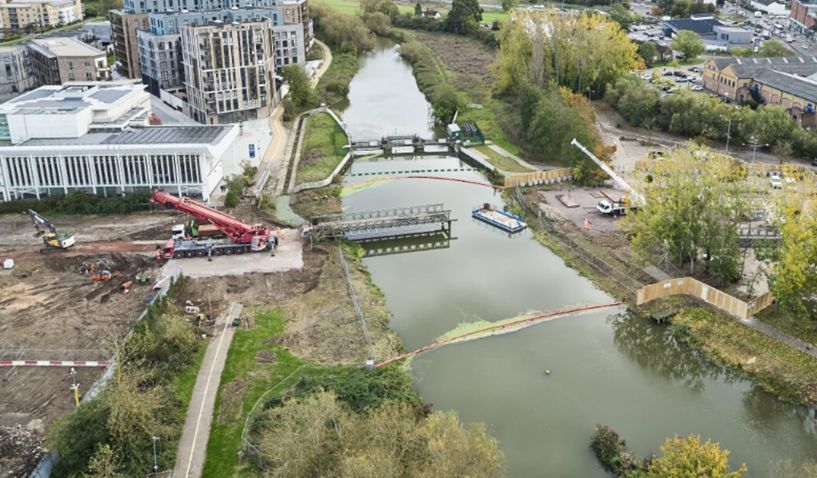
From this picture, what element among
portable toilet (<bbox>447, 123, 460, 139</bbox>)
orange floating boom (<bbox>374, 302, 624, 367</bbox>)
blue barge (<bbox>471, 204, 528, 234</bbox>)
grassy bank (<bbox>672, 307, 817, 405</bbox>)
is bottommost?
orange floating boom (<bbox>374, 302, 624, 367</bbox>)

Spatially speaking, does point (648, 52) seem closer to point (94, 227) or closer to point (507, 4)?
point (507, 4)

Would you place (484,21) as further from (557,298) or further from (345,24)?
(557,298)

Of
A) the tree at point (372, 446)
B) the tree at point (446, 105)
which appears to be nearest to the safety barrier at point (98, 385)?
the tree at point (372, 446)

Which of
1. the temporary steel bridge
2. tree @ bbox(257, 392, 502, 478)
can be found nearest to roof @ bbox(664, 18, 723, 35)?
the temporary steel bridge

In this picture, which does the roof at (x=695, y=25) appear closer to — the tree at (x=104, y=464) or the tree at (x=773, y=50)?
the tree at (x=773, y=50)

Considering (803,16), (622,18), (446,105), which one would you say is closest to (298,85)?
(446,105)

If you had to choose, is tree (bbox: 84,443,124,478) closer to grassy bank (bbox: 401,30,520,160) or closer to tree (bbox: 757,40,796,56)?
grassy bank (bbox: 401,30,520,160)
